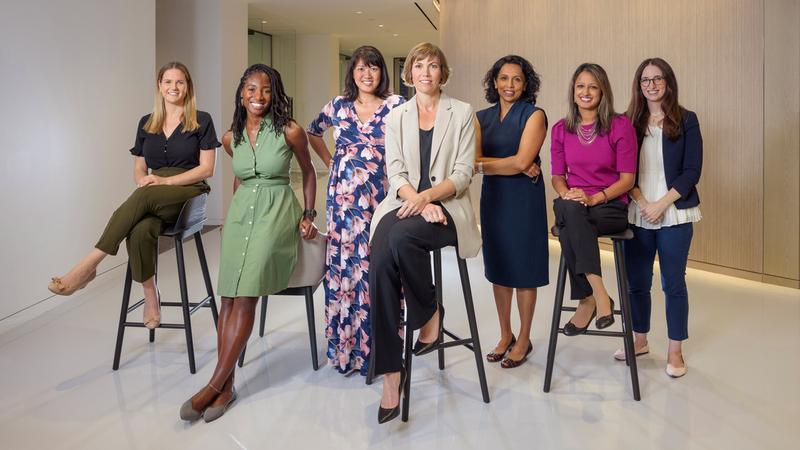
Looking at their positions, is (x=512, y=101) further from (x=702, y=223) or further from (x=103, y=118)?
(x=103, y=118)

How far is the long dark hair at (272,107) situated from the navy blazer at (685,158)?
1.89 meters

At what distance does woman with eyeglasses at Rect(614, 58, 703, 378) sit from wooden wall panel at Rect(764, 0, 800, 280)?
8.53 feet

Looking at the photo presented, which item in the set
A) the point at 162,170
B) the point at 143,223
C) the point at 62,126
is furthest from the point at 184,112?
the point at 62,126

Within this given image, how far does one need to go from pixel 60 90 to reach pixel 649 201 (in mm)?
4353

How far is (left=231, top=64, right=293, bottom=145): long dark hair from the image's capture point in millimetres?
3352

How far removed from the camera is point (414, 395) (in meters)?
3.32

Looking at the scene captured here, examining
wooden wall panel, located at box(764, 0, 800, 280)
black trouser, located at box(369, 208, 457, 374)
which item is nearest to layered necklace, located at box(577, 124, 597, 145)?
black trouser, located at box(369, 208, 457, 374)

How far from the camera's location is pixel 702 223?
6.32 metres

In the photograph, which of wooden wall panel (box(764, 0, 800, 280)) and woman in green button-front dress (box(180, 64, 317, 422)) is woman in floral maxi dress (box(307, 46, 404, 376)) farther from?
wooden wall panel (box(764, 0, 800, 280))

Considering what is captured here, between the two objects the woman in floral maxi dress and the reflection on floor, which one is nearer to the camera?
the reflection on floor

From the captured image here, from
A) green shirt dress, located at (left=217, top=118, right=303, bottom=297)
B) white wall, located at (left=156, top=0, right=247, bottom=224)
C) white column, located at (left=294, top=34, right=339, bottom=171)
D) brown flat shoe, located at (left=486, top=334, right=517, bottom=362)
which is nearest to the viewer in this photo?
green shirt dress, located at (left=217, top=118, right=303, bottom=297)

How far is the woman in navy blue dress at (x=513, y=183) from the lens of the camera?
3436mm

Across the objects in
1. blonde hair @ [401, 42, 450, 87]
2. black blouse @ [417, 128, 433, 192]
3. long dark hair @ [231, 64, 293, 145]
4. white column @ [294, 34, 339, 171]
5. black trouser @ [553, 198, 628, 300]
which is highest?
white column @ [294, 34, 339, 171]

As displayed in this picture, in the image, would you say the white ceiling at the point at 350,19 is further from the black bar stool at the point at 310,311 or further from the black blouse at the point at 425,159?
the black blouse at the point at 425,159
